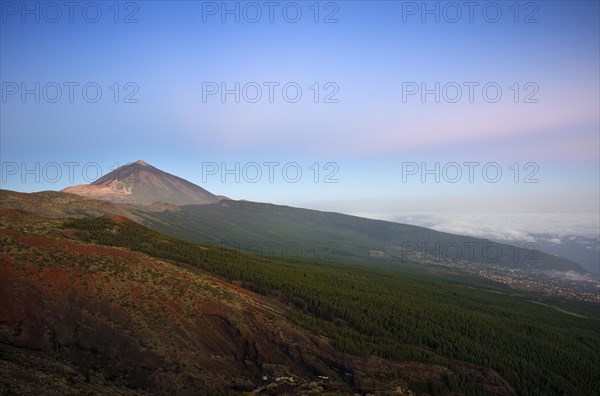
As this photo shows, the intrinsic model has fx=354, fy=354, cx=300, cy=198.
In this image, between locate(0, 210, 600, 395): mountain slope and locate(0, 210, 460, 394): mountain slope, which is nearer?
locate(0, 210, 460, 394): mountain slope

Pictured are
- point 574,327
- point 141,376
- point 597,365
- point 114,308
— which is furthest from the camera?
point 574,327

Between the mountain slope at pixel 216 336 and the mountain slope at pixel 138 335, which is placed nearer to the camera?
the mountain slope at pixel 138 335

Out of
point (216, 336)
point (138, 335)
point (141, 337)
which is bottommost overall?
point (216, 336)

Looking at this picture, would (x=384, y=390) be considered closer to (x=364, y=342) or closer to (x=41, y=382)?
(x=364, y=342)

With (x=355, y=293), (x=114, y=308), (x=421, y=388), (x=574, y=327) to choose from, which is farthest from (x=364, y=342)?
(x=574, y=327)

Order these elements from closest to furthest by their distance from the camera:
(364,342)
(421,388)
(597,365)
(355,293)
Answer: (421,388)
(364,342)
(597,365)
(355,293)

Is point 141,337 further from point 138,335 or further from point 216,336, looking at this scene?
point 216,336

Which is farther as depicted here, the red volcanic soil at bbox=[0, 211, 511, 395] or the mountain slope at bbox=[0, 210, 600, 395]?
the mountain slope at bbox=[0, 210, 600, 395]

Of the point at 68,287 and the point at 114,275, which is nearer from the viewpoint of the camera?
the point at 68,287

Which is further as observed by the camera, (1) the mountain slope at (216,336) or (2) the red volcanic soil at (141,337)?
(1) the mountain slope at (216,336)

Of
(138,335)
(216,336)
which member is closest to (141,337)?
(138,335)

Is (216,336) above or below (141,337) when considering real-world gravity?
below
